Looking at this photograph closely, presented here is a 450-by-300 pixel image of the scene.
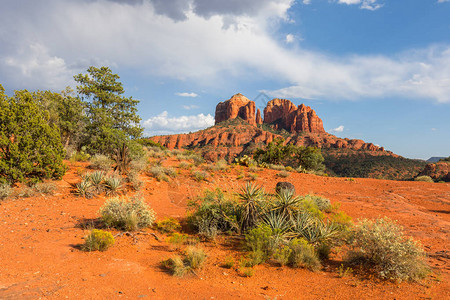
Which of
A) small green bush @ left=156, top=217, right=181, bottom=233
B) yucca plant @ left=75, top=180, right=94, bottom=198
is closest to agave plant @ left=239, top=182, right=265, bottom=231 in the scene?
small green bush @ left=156, top=217, right=181, bottom=233

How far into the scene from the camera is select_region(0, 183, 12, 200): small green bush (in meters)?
8.37

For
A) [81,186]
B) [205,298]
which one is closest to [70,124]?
[81,186]

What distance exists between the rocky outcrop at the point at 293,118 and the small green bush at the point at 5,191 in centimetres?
11838

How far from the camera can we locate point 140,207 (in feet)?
25.3

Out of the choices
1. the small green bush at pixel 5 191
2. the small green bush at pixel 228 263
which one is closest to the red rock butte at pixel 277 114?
the small green bush at pixel 228 263

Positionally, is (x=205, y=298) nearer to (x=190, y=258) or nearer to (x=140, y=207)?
(x=190, y=258)

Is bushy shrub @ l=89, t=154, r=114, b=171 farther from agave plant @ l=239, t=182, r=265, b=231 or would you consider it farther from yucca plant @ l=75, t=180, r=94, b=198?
agave plant @ l=239, t=182, r=265, b=231

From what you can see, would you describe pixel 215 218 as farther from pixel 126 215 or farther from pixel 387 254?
pixel 387 254

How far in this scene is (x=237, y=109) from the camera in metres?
144

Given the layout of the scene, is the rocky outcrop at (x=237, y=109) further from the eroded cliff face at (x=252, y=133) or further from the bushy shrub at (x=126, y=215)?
the bushy shrub at (x=126, y=215)

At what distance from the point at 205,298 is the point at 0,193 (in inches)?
366

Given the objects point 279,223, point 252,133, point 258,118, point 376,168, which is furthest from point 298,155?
point 258,118

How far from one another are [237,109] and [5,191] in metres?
139

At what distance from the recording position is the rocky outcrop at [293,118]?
11838 cm
